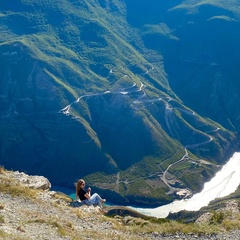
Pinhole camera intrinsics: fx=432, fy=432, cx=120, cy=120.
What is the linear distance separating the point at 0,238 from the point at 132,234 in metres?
10.7

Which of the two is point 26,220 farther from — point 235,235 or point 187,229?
point 235,235

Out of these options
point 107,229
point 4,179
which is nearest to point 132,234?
point 107,229

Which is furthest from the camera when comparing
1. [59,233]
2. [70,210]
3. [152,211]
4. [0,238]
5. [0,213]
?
[152,211]

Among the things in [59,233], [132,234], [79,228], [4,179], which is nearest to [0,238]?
[59,233]

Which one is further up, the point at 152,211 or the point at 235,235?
the point at 235,235

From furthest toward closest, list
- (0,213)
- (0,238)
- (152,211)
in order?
1. (152,211)
2. (0,213)
3. (0,238)

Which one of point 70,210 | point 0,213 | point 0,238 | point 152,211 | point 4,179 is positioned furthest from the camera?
point 152,211

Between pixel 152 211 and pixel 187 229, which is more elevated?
pixel 187 229

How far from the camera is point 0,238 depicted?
25.7 m

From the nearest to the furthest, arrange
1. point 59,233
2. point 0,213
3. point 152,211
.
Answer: point 59,233
point 0,213
point 152,211

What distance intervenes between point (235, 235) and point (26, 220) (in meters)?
15.6

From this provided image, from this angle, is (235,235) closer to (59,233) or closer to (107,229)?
(107,229)

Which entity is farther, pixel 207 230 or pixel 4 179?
pixel 4 179

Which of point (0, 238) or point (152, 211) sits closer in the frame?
point (0, 238)
